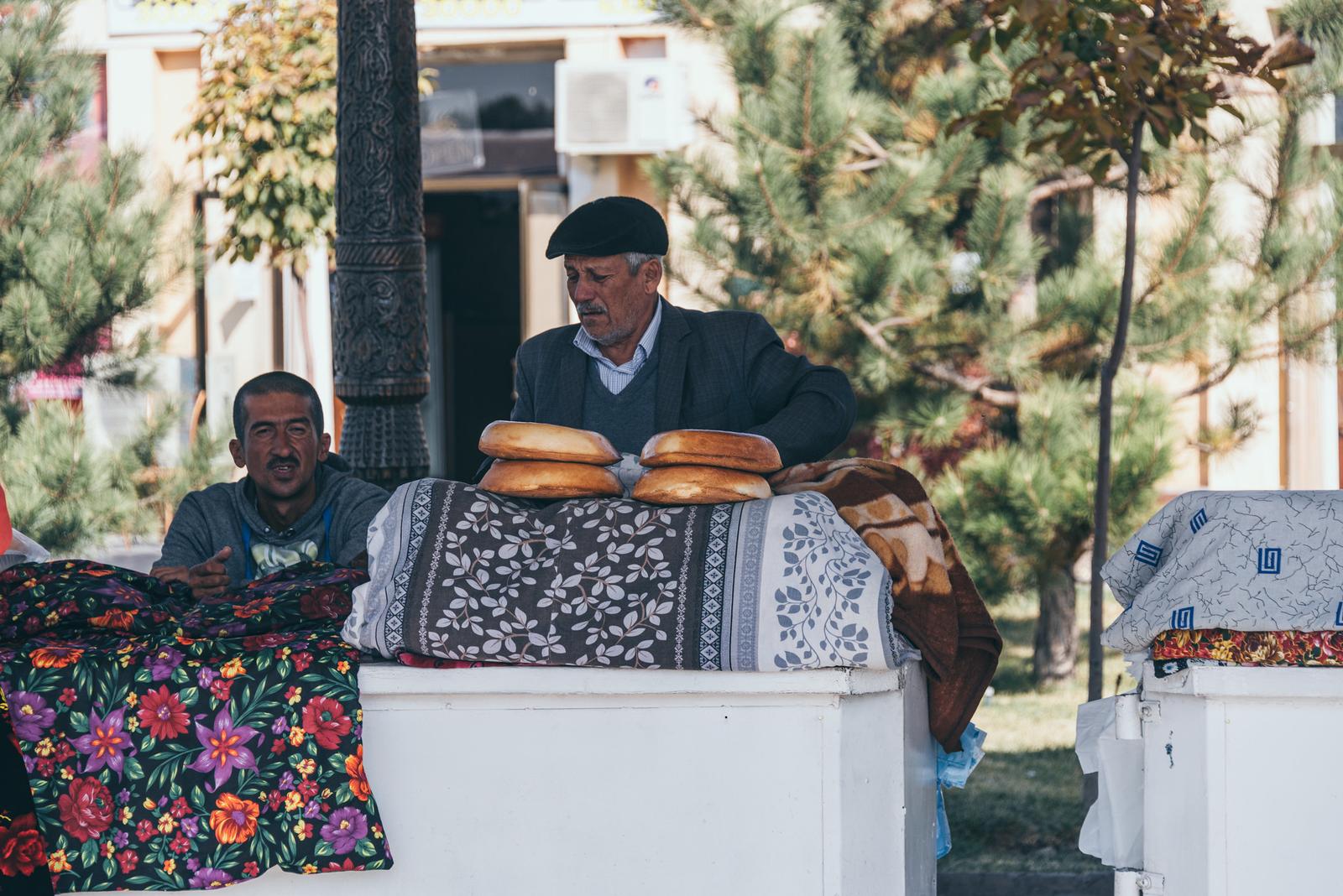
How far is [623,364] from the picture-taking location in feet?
10.8

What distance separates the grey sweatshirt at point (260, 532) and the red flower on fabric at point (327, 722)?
2.24 ft

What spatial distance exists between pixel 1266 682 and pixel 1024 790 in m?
2.71

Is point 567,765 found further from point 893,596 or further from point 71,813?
point 71,813

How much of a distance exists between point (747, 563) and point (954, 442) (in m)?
3.60

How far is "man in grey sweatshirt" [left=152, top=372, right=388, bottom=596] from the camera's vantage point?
334 cm

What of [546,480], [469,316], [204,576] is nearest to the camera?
[546,480]

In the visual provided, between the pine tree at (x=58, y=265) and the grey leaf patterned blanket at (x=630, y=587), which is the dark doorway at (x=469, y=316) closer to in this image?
the pine tree at (x=58, y=265)

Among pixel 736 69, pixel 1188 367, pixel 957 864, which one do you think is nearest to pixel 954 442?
pixel 1188 367

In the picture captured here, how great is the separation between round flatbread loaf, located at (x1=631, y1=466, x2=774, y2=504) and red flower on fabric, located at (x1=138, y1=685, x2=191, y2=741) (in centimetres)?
83

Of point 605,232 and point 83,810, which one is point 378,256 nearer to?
point 605,232

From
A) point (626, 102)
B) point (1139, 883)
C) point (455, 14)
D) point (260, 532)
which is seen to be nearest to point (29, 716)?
point (260, 532)

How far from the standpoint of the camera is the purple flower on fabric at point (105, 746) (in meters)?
2.65

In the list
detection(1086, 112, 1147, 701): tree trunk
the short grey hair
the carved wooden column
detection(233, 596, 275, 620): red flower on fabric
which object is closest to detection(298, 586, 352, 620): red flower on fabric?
detection(233, 596, 275, 620): red flower on fabric

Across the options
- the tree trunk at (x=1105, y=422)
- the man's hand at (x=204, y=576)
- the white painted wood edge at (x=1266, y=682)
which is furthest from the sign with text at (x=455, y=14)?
the white painted wood edge at (x=1266, y=682)
